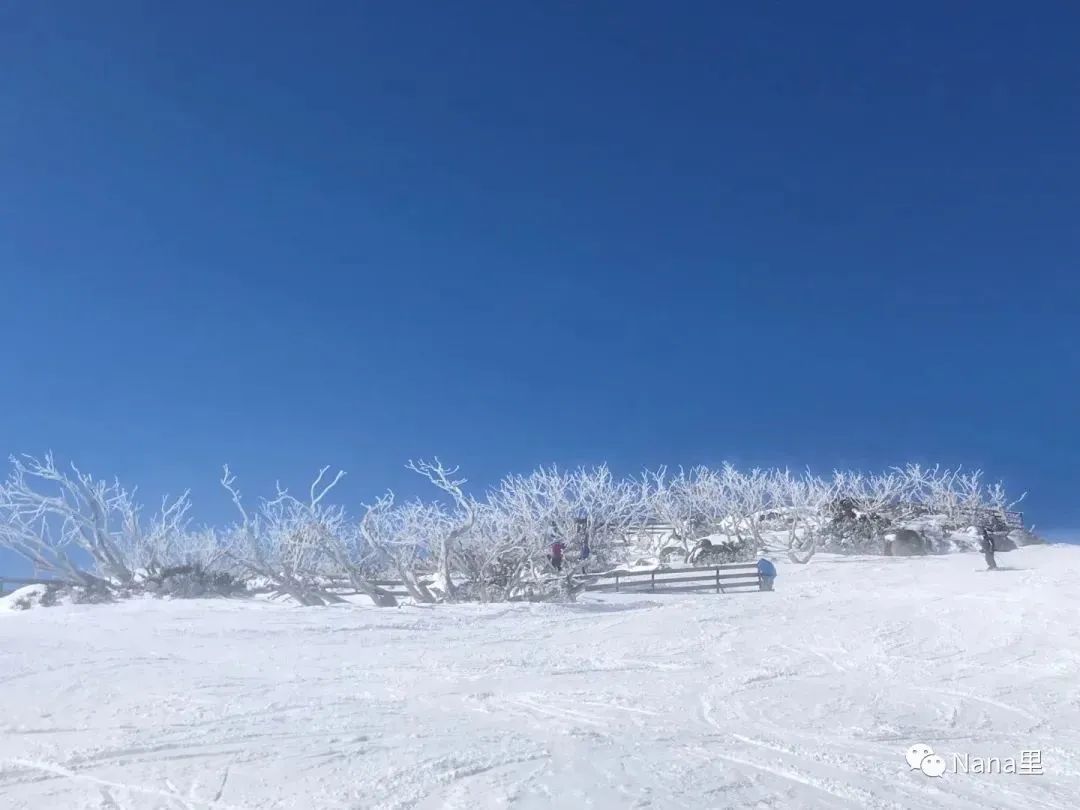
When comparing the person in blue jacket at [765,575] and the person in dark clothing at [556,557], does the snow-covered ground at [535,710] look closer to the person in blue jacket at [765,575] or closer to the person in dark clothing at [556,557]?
the person in dark clothing at [556,557]

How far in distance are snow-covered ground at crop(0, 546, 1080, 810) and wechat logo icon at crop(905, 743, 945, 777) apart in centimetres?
11

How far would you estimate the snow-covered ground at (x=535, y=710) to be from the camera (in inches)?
227

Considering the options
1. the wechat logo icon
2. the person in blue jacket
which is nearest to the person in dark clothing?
the person in blue jacket

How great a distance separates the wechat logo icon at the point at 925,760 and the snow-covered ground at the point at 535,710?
113 mm

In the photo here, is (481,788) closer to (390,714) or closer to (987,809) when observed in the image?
(390,714)

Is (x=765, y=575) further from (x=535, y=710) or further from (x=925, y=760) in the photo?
(x=925, y=760)

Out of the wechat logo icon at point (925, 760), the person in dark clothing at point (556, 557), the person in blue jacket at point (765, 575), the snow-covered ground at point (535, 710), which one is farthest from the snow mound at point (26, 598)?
the wechat logo icon at point (925, 760)

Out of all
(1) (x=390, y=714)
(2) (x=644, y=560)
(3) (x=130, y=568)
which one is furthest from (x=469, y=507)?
(2) (x=644, y=560)

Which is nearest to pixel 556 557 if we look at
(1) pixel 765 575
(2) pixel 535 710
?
(1) pixel 765 575

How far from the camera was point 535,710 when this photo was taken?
8297 mm

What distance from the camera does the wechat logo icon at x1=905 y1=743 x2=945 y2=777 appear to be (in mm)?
6527

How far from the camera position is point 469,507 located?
23219 mm

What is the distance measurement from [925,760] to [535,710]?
3.38 meters

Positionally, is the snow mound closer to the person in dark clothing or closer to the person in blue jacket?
the person in dark clothing
